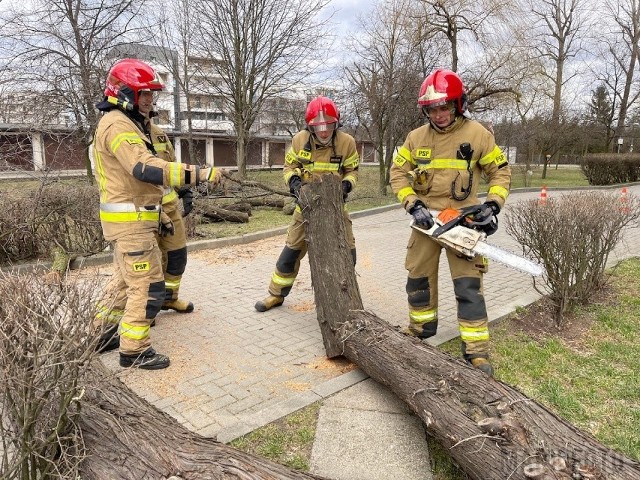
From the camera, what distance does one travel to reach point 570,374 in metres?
3.31

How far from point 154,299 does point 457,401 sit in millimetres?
2190

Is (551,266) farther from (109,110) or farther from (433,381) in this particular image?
(109,110)

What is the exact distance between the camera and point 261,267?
6.56 meters

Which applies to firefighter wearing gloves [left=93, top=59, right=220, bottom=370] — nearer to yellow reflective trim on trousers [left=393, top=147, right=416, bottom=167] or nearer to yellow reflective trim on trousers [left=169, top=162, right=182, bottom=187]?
yellow reflective trim on trousers [left=169, top=162, right=182, bottom=187]

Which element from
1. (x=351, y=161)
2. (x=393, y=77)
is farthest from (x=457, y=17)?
(x=351, y=161)

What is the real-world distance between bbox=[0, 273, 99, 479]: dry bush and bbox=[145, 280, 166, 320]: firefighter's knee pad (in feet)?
4.82

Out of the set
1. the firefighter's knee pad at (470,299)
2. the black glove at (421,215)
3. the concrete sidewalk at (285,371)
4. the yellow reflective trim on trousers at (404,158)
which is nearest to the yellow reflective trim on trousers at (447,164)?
the yellow reflective trim on trousers at (404,158)

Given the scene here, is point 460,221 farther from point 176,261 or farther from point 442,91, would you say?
point 176,261

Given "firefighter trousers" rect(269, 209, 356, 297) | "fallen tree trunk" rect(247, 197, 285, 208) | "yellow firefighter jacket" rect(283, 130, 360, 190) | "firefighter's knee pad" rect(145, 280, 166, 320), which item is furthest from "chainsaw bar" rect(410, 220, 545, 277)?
"fallen tree trunk" rect(247, 197, 285, 208)

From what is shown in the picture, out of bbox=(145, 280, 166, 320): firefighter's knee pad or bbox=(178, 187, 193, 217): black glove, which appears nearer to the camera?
bbox=(145, 280, 166, 320): firefighter's knee pad

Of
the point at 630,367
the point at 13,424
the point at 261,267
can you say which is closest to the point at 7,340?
the point at 13,424

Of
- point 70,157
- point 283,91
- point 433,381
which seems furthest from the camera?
point 283,91

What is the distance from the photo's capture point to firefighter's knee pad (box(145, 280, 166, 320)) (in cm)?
341

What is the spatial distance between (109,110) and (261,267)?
348cm
